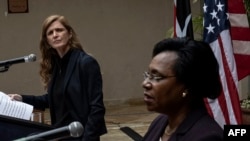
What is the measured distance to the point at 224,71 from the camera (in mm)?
4047

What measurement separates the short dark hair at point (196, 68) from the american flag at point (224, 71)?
6.41 feet

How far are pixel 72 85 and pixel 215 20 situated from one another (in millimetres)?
1463

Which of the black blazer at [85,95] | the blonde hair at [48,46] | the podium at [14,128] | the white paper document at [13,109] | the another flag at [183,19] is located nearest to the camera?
the podium at [14,128]

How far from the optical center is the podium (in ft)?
7.88

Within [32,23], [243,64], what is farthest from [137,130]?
[243,64]

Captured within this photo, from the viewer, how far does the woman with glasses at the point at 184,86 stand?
2004 millimetres

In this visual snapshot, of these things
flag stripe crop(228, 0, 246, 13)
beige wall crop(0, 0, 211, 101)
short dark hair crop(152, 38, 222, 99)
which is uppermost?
flag stripe crop(228, 0, 246, 13)

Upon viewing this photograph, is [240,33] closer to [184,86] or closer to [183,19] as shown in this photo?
[183,19]

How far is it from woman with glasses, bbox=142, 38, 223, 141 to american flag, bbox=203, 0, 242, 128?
1.95m

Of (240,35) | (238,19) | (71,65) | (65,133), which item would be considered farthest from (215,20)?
(65,133)

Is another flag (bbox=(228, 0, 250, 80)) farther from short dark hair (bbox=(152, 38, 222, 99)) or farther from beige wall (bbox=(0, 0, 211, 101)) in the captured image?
beige wall (bbox=(0, 0, 211, 101))

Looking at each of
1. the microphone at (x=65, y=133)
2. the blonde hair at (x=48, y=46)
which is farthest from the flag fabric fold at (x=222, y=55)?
the microphone at (x=65, y=133)

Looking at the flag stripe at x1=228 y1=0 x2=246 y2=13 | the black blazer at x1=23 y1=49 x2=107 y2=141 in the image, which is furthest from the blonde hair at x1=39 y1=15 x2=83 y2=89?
the flag stripe at x1=228 y1=0 x2=246 y2=13

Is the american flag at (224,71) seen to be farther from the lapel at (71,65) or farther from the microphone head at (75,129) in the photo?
the microphone head at (75,129)
